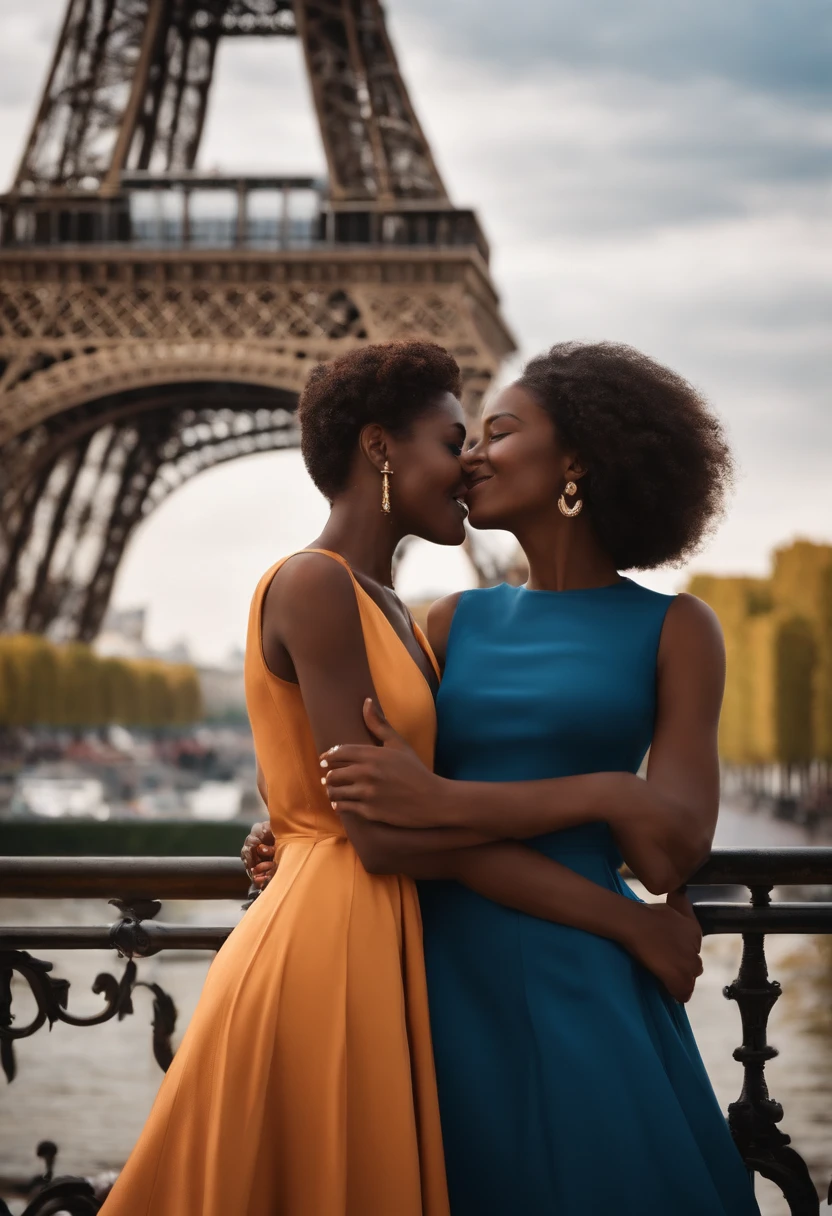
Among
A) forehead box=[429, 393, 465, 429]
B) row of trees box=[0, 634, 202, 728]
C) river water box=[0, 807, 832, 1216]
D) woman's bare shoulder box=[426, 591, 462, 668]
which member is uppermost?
row of trees box=[0, 634, 202, 728]

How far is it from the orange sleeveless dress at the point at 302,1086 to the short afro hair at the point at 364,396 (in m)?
0.72

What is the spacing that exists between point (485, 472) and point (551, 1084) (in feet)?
3.21

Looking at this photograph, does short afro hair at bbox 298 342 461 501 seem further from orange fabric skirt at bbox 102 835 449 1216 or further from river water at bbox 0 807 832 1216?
river water at bbox 0 807 832 1216

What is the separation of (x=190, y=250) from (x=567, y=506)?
2207 cm

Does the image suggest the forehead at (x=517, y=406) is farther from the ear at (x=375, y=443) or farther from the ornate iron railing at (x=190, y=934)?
Answer: the ornate iron railing at (x=190, y=934)

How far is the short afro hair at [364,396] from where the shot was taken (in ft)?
8.00

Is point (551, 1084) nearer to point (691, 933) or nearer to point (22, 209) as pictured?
point (691, 933)

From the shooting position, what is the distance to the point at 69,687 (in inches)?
1607

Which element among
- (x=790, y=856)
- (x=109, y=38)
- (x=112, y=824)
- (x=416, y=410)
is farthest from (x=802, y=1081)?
(x=109, y=38)

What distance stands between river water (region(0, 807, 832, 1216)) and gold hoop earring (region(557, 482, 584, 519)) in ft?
20.6

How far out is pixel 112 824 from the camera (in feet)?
74.4

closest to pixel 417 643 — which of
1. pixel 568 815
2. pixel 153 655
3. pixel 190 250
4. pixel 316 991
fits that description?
pixel 568 815

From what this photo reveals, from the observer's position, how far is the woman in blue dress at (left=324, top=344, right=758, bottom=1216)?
2.20 meters

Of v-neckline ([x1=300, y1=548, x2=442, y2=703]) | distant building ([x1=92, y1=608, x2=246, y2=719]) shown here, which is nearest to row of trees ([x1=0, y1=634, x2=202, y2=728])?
v-neckline ([x1=300, y1=548, x2=442, y2=703])
